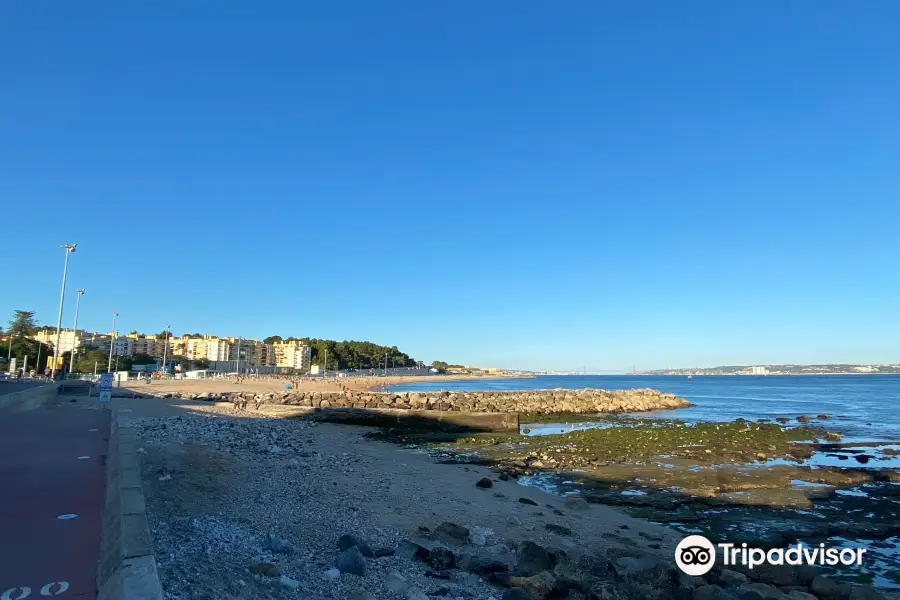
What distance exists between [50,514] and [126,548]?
9.85ft

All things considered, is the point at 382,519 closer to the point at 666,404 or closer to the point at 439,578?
the point at 439,578

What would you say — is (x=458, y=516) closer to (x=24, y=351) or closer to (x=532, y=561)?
(x=532, y=561)

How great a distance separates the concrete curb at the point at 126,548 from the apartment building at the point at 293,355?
14208cm

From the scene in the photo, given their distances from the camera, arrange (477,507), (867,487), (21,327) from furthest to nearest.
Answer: (21,327), (867,487), (477,507)

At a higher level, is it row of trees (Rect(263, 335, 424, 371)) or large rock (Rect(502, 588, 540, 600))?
row of trees (Rect(263, 335, 424, 371))

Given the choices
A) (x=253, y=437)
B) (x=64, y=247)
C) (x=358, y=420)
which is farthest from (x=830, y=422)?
(x=64, y=247)

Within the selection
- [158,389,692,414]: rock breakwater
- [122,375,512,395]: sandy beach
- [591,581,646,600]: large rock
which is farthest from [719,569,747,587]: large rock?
[122,375,512,395]: sandy beach

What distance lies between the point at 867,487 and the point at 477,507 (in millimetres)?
10978

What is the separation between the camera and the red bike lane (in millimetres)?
4504

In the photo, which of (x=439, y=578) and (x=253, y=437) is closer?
(x=439, y=578)

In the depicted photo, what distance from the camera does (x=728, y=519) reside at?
36.2 feet

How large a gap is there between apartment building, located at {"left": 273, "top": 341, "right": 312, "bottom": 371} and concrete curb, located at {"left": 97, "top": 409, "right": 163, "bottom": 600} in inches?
5594

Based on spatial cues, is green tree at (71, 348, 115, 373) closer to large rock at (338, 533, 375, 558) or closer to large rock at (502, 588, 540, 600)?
large rock at (338, 533, 375, 558)

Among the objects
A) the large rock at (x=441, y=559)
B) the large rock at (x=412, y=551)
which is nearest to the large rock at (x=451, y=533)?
the large rock at (x=412, y=551)
